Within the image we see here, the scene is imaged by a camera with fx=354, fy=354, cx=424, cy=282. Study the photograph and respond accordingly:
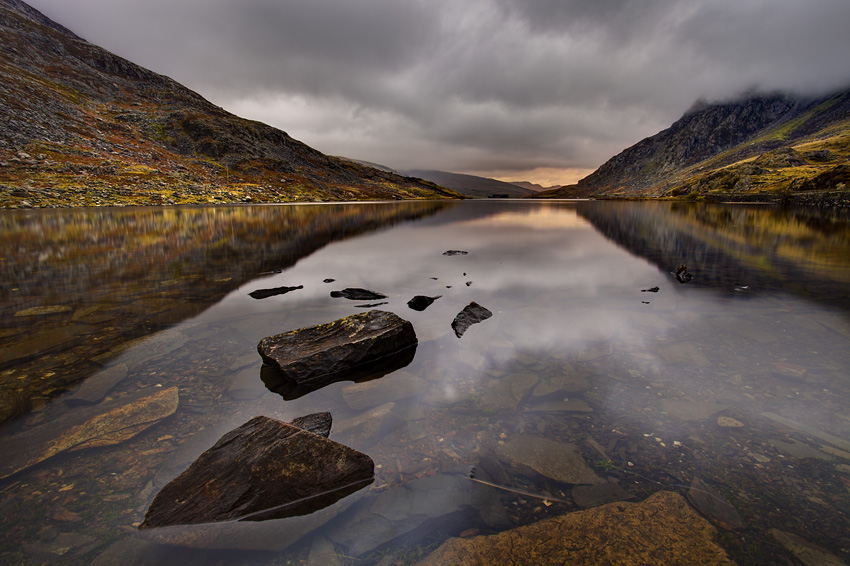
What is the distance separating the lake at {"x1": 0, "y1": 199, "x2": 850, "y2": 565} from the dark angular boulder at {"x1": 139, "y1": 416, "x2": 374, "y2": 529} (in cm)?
21

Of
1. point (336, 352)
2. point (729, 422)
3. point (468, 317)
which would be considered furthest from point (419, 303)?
point (729, 422)

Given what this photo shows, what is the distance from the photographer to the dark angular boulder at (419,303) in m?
16.0

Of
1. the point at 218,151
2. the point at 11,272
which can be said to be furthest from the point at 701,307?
the point at 218,151

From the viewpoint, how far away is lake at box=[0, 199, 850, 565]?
5081 millimetres

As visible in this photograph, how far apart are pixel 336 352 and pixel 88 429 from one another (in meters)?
5.20

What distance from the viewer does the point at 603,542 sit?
15.9 feet

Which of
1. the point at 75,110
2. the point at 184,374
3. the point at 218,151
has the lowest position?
the point at 184,374

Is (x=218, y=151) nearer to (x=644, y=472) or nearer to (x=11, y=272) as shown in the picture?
(x=11, y=272)

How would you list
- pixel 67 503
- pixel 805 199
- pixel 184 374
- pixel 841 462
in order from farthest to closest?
1. pixel 805 199
2. pixel 184 374
3. pixel 841 462
4. pixel 67 503

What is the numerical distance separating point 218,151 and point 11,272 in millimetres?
196011

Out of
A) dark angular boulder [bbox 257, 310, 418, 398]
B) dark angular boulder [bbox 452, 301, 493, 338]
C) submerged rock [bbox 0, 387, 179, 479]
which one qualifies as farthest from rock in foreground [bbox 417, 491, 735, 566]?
dark angular boulder [bbox 452, 301, 493, 338]

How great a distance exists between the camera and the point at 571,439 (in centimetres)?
709

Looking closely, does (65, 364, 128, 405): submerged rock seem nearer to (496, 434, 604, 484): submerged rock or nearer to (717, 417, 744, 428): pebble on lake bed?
(496, 434, 604, 484): submerged rock

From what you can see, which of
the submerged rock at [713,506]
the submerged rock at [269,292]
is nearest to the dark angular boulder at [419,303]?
the submerged rock at [269,292]
